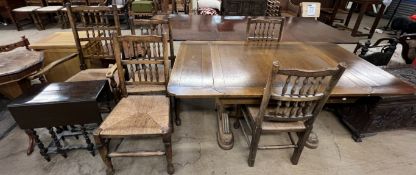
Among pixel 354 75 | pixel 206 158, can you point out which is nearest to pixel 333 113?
pixel 354 75

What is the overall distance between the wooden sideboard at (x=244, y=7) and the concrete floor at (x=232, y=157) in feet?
9.81

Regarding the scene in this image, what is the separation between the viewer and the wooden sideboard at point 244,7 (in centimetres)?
422

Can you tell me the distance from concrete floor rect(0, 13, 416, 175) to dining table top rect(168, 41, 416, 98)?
682mm

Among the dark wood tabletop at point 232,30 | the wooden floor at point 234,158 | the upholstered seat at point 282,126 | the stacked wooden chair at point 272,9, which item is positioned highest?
the stacked wooden chair at point 272,9

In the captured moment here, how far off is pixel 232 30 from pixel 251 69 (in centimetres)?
131

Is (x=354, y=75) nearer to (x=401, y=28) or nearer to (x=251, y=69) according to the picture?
(x=251, y=69)

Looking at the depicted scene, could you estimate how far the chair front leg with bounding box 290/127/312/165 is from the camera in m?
1.50

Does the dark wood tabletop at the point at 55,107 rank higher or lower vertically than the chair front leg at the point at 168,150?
higher

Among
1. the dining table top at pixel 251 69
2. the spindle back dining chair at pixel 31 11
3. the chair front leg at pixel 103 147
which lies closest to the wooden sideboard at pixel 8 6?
the spindle back dining chair at pixel 31 11

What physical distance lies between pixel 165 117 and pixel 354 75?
4.95 feet

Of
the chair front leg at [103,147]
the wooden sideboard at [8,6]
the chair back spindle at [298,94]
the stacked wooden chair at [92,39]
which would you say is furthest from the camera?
the wooden sideboard at [8,6]

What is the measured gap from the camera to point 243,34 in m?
2.62

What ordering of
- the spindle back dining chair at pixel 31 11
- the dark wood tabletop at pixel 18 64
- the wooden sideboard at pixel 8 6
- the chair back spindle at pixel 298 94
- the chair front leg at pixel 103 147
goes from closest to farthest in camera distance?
the chair back spindle at pixel 298 94 → the chair front leg at pixel 103 147 → the dark wood tabletop at pixel 18 64 → the spindle back dining chair at pixel 31 11 → the wooden sideboard at pixel 8 6

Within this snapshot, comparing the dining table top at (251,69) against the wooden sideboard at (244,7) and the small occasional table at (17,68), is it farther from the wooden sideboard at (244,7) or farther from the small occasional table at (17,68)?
the wooden sideboard at (244,7)
